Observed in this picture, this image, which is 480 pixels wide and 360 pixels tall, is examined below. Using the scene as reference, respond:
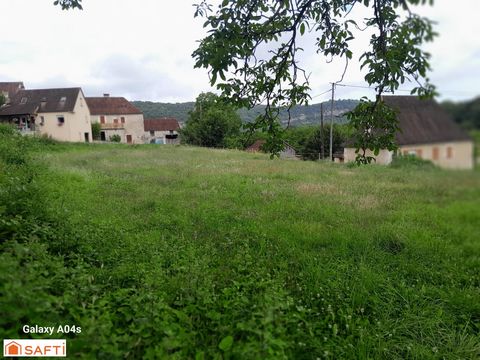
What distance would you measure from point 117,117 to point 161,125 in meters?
9.12

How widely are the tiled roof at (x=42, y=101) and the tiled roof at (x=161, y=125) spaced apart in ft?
65.7

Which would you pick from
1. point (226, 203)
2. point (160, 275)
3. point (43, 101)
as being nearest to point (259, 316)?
point (160, 275)

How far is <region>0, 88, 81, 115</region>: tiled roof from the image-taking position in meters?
35.2

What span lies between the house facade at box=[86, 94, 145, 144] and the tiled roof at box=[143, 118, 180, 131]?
17.0ft

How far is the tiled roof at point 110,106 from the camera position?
160 feet

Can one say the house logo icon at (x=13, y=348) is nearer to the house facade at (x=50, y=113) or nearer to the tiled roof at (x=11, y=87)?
the house facade at (x=50, y=113)

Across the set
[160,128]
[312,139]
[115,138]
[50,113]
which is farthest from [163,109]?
[312,139]

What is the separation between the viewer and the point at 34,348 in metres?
2.09

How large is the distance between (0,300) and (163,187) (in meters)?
6.47

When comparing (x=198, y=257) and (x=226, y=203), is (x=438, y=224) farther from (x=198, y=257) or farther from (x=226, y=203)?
(x=226, y=203)

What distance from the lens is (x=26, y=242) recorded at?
3070mm

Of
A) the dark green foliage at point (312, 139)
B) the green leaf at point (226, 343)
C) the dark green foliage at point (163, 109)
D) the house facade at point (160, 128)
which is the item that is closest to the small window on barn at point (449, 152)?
the green leaf at point (226, 343)

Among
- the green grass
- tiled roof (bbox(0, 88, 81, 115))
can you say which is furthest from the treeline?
tiled roof (bbox(0, 88, 81, 115))

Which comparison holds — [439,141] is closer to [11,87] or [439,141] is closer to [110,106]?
[110,106]
